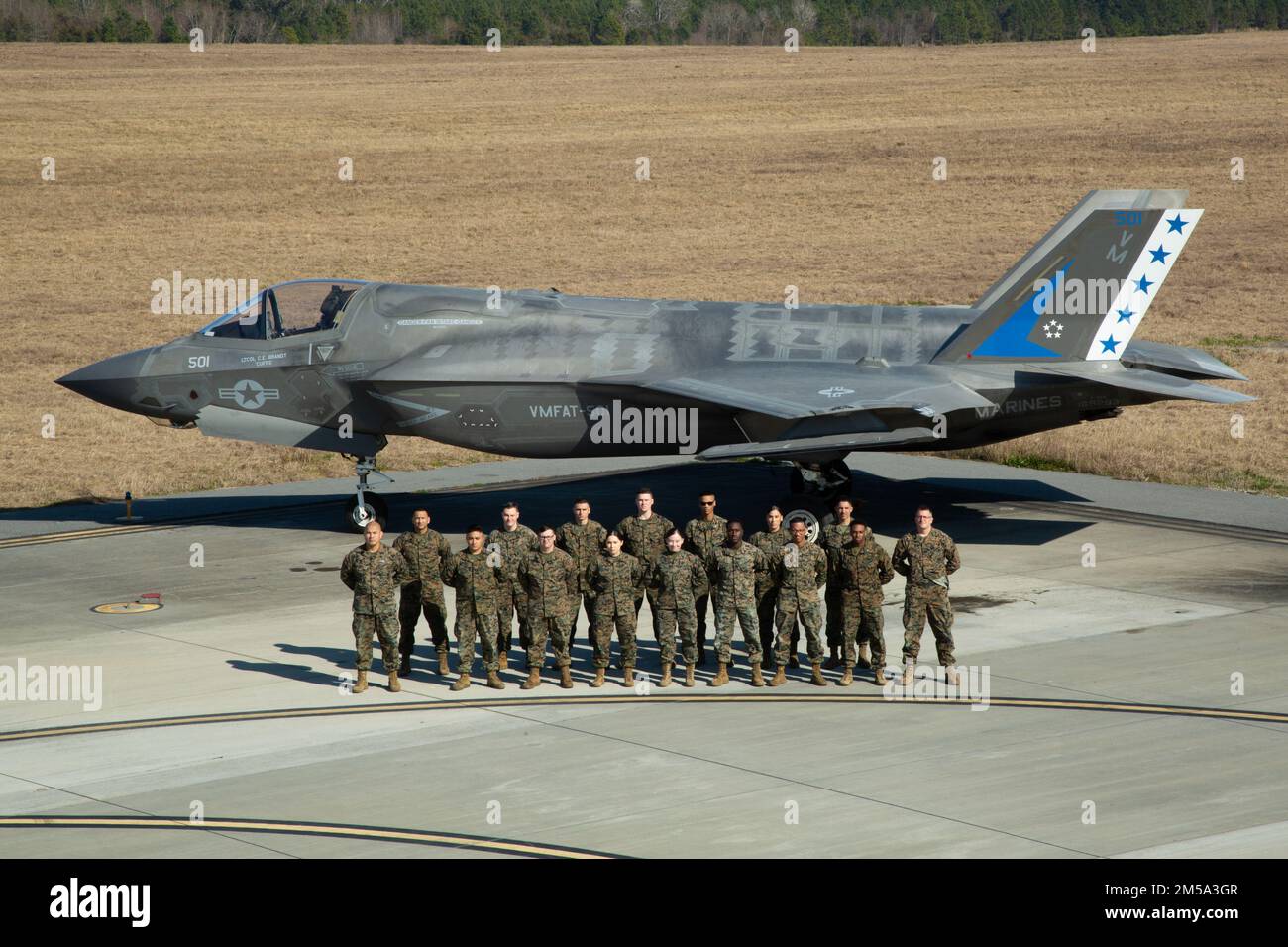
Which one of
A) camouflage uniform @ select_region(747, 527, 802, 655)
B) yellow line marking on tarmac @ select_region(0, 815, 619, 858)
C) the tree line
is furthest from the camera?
the tree line

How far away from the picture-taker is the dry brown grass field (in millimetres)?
33406

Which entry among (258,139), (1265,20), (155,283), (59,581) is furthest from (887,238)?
(1265,20)

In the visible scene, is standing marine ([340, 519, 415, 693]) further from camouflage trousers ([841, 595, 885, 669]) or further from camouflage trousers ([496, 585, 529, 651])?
camouflage trousers ([841, 595, 885, 669])

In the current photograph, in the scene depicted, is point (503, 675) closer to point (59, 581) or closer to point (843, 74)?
point (59, 581)

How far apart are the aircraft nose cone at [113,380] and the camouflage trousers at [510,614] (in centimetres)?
913

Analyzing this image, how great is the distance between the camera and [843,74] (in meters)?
92.1

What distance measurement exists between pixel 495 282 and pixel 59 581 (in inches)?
1194

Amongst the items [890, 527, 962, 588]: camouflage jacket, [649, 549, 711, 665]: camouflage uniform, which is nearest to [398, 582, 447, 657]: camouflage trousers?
[649, 549, 711, 665]: camouflage uniform

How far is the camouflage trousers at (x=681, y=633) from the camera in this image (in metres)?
16.8

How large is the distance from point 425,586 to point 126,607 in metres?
5.02

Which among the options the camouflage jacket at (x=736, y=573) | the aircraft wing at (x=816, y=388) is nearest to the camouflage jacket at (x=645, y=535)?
the camouflage jacket at (x=736, y=573)

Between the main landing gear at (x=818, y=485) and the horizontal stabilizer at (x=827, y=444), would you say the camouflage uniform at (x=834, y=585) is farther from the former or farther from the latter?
the main landing gear at (x=818, y=485)

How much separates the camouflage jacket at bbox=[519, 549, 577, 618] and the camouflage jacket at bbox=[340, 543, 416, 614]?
1214 mm

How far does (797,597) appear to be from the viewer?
16781 mm
